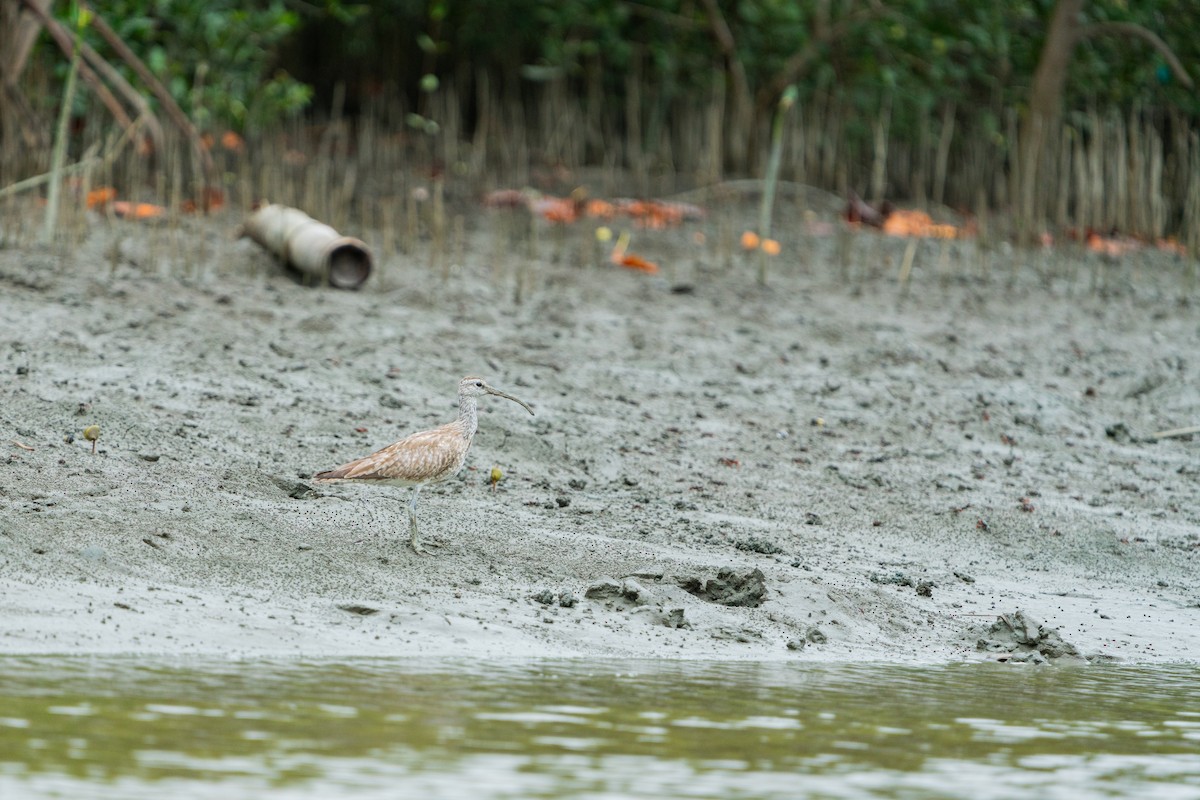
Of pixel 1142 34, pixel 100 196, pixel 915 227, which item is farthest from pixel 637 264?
pixel 1142 34

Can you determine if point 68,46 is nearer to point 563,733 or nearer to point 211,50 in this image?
point 211,50

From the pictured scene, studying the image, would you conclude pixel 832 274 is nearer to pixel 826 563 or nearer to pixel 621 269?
pixel 621 269

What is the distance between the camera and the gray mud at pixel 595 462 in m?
5.84

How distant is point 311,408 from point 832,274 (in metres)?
5.62

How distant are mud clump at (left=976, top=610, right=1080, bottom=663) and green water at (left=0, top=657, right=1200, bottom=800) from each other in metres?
0.58

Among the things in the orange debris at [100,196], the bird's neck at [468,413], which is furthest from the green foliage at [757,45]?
the bird's neck at [468,413]

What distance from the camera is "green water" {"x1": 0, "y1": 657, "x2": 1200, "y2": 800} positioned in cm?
378

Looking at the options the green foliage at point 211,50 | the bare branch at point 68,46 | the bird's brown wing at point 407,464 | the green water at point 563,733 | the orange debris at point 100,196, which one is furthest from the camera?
the green foliage at point 211,50

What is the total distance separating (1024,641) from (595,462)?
2.46 m

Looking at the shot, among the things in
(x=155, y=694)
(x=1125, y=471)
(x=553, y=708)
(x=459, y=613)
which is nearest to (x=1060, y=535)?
(x=1125, y=471)

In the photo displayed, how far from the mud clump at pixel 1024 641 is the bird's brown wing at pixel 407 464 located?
2.14 m

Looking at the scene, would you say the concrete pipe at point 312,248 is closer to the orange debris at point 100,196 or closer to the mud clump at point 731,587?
the orange debris at point 100,196

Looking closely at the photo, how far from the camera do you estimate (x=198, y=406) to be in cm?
779

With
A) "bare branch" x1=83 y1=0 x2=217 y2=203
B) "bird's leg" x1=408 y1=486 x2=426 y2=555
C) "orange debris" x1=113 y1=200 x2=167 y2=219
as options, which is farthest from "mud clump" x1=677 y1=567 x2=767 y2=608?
"bare branch" x1=83 y1=0 x2=217 y2=203
